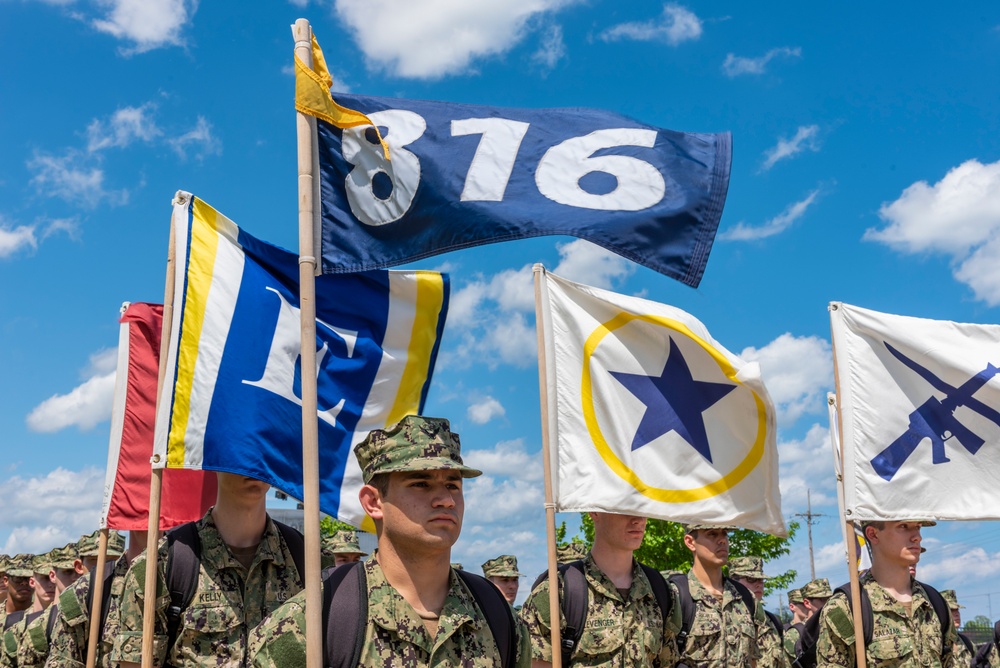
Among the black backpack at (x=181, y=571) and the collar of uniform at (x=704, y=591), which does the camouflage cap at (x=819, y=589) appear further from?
the black backpack at (x=181, y=571)

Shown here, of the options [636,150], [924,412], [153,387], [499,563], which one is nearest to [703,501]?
[924,412]

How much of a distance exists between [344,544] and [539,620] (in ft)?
19.6

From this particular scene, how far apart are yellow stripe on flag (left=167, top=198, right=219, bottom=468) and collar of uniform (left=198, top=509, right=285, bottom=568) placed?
42cm

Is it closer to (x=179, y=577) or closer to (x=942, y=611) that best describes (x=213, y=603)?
(x=179, y=577)

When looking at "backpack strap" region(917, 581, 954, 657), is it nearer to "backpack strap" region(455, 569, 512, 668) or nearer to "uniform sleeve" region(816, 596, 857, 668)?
"uniform sleeve" region(816, 596, 857, 668)

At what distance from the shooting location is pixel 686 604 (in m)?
8.00

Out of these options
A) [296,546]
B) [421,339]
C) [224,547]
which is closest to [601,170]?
[421,339]

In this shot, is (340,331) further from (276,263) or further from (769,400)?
(769,400)

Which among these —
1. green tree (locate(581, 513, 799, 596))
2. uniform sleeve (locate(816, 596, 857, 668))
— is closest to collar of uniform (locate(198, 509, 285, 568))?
uniform sleeve (locate(816, 596, 857, 668))

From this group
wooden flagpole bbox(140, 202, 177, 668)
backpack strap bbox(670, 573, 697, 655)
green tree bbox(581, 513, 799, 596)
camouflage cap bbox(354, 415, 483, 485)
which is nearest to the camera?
camouflage cap bbox(354, 415, 483, 485)

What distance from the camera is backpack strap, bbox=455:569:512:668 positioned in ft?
14.3

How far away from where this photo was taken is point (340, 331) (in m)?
7.00

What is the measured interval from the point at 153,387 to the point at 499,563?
28.7 ft

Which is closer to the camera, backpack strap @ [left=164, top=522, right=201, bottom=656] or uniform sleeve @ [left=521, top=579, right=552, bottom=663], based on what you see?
backpack strap @ [left=164, top=522, right=201, bottom=656]
